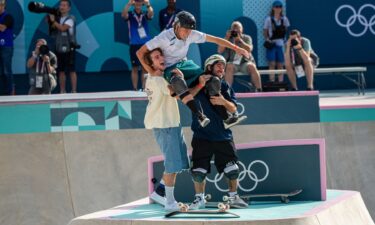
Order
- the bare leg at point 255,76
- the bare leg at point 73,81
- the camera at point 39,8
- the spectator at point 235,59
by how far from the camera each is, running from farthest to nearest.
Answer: the bare leg at point 73,81 → the camera at point 39,8 → the spectator at point 235,59 → the bare leg at point 255,76

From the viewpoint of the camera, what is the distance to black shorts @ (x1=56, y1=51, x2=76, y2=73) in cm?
1922

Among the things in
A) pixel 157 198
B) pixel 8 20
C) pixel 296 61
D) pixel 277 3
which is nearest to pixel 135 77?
pixel 8 20

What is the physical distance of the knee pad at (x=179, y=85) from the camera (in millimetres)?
10133

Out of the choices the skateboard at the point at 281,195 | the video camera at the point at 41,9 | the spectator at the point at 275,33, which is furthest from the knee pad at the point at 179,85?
the spectator at the point at 275,33

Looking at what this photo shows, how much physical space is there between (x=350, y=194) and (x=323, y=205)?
3.70 ft

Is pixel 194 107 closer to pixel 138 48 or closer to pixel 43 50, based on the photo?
pixel 43 50

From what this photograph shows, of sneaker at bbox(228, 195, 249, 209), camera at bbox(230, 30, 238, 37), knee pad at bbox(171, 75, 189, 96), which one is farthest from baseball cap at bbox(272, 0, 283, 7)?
knee pad at bbox(171, 75, 189, 96)

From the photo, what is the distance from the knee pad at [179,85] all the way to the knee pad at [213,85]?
0.37 metres

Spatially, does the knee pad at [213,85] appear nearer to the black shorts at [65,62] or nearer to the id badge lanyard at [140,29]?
the id badge lanyard at [140,29]

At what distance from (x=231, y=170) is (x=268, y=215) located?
0.80 metres

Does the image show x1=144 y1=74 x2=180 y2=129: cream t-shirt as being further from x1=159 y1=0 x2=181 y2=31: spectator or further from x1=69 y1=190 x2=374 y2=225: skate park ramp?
x1=159 y1=0 x2=181 y2=31: spectator

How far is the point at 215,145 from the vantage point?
34.8 ft

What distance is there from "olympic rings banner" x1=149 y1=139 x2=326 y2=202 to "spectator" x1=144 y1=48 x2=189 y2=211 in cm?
88

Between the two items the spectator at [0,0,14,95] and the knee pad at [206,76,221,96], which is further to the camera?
the spectator at [0,0,14,95]
